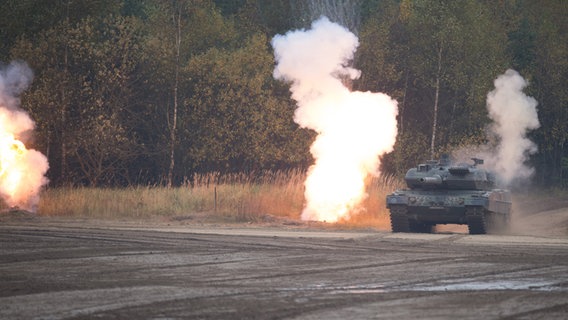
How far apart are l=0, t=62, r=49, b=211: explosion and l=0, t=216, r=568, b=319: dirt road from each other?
887cm

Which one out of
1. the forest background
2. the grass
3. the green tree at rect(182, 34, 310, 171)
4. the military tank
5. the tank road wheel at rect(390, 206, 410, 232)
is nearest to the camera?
the military tank

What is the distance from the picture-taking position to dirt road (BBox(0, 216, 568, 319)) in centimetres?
1351

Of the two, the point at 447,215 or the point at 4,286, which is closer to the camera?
the point at 4,286

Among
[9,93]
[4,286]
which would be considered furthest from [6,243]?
[9,93]

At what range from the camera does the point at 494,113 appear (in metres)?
53.0

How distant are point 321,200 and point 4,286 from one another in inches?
753

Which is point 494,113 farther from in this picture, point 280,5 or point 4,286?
point 4,286

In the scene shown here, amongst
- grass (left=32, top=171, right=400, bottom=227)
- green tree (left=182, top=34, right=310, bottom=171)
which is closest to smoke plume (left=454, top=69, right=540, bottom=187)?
green tree (left=182, top=34, right=310, bottom=171)

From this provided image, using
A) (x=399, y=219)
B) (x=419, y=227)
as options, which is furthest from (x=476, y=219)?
(x=419, y=227)

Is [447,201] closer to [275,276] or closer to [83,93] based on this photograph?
[275,276]

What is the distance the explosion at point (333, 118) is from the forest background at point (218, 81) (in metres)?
8.86

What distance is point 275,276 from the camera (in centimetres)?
1736

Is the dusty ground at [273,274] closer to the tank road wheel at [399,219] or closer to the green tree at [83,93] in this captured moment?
the tank road wheel at [399,219]

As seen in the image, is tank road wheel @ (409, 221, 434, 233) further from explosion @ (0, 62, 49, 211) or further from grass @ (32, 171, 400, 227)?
explosion @ (0, 62, 49, 211)
